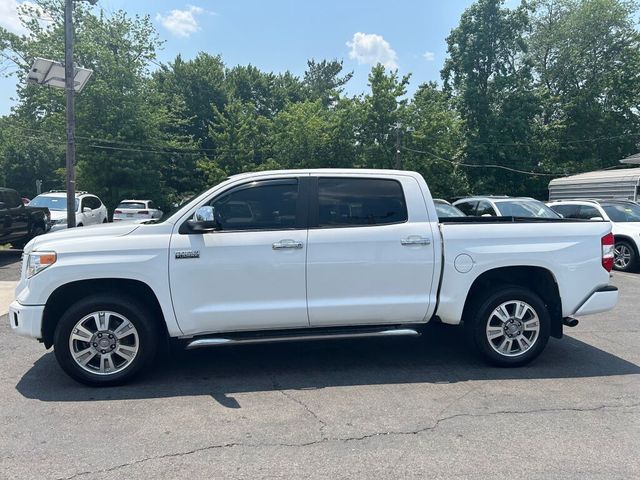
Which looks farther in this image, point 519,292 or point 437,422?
point 519,292

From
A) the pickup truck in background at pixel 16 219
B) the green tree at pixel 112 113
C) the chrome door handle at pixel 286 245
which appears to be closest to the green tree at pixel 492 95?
the green tree at pixel 112 113

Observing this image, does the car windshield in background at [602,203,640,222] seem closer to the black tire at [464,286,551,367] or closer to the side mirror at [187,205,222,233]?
the black tire at [464,286,551,367]

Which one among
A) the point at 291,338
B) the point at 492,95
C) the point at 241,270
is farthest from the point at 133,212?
the point at 492,95

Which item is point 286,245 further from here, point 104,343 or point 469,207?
point 469,207

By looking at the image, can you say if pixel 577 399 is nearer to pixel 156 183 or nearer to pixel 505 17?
pixel 156 183

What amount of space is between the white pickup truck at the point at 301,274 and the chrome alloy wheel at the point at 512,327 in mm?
12

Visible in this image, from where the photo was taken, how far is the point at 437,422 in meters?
3.89

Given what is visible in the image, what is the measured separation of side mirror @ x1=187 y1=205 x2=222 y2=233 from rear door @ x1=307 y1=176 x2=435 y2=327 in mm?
895

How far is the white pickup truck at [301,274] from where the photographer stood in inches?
178

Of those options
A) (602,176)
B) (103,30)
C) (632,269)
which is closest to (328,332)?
(632,269)

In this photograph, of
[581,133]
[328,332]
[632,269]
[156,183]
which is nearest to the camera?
[328,332]

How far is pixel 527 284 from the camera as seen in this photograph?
17.7 feet

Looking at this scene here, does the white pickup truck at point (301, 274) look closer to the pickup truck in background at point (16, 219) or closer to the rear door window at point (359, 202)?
the rear door window at point (359, 202)

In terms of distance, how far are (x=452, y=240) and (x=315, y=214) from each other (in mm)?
1332
